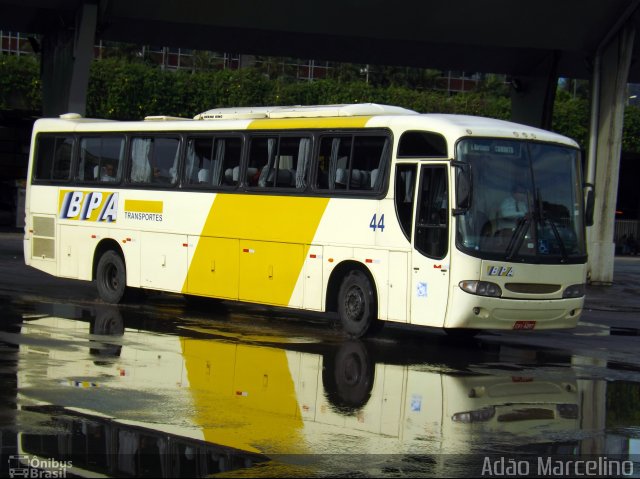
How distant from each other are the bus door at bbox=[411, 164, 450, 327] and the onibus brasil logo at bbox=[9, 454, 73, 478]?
7788 millimetres

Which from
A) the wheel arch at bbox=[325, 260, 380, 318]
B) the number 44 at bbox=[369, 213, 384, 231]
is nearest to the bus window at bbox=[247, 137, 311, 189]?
the wheel arch at bbox=[325, 260, 380, 318]

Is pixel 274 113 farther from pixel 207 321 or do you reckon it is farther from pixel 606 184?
pixel 606 184

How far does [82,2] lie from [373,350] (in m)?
15.2

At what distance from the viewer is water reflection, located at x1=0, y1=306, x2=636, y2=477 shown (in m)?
8.35

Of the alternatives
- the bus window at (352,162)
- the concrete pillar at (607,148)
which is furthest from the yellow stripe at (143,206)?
the concrete pillar at (607,148)

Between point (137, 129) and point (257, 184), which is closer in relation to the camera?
point (257, 184)

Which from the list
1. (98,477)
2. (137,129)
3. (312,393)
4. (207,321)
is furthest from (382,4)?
(98,477)

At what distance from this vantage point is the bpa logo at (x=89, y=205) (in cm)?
2025

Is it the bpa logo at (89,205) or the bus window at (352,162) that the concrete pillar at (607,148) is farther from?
the bus window at (352,162)

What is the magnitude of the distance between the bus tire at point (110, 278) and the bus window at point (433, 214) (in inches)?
258

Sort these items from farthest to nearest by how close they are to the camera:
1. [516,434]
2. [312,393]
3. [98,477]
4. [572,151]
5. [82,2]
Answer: [82,2] → [572,151] → [312,393] → [516,434] → [98,477]

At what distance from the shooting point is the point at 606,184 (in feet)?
94.4

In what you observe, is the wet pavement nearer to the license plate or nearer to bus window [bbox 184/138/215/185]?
the license plate

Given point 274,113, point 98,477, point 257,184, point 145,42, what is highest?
point 145,42
